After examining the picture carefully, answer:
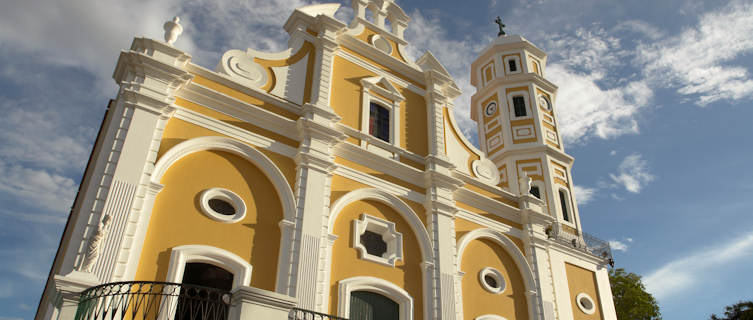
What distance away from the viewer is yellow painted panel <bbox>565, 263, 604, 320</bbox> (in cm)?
1765

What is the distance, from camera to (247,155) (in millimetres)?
12797

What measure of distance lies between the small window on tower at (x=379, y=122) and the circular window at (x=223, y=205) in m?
5.16

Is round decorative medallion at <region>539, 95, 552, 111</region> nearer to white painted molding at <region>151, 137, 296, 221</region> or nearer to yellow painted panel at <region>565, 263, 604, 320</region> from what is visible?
yellow painted panel at <region>565, 263, 604, 320</region>

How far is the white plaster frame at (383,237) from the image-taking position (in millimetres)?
13398

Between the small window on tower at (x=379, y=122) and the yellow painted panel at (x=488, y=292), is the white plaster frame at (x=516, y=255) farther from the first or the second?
the small window on tower at (x=379, y=122)

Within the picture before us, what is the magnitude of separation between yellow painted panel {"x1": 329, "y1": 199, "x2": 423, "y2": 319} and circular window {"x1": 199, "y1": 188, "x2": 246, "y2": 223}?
93.0 inches

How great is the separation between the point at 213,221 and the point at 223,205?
605 millimetres

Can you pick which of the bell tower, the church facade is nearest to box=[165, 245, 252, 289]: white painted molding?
the church facade

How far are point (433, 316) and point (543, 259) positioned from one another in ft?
16.7

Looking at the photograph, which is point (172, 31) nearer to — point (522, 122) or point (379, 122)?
point (379, 122)

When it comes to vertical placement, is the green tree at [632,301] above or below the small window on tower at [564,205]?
below

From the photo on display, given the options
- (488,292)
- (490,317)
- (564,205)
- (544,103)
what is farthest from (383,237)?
(544,103)

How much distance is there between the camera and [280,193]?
12836 mm

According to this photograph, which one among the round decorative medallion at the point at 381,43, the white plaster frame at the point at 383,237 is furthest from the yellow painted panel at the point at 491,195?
the round decorative medallion at the point at 381,43
